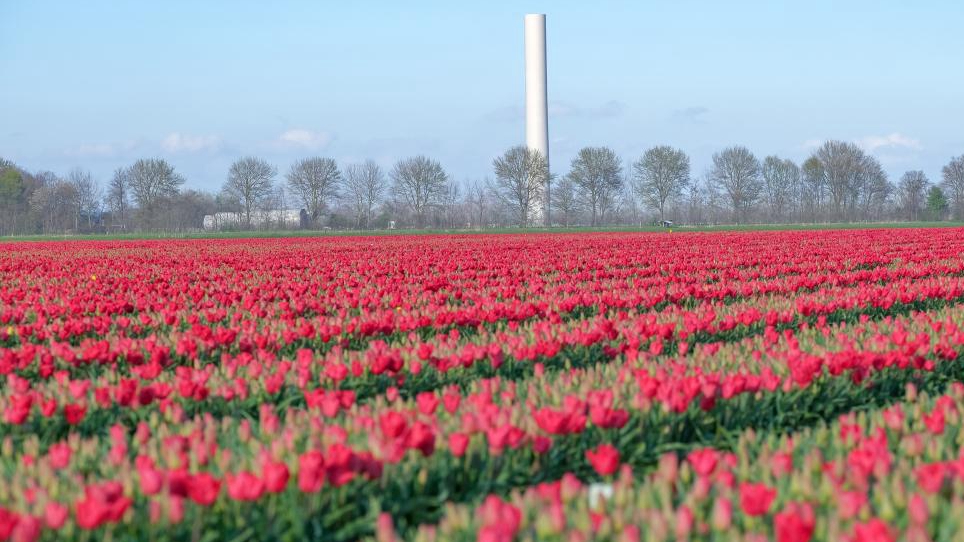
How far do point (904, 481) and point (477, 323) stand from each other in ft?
17.1

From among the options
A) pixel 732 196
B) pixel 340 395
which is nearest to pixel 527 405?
pixel 340 395

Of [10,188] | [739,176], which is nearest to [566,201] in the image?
[739,176]

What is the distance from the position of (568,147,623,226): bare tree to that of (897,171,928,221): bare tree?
28264 millimetres

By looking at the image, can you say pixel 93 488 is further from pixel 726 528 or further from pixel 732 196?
pixel 732 196

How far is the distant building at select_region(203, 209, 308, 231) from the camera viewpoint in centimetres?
6662

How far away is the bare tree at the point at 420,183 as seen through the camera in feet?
253

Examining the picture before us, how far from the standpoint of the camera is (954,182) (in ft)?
293

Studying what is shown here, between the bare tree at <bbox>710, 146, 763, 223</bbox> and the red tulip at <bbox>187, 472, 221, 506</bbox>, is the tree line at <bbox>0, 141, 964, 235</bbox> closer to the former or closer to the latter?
the bare tree at <bbox>710, 146, 763, 223</bbox>

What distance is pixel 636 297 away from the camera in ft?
34.1

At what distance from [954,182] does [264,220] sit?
6485 cm

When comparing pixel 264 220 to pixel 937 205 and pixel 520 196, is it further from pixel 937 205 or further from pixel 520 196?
pixel 937 205

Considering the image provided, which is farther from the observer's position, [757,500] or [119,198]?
[119,198]

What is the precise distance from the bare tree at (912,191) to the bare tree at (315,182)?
52535mm

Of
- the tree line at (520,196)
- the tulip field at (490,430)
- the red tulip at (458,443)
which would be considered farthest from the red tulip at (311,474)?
the tree line at (520,196)
